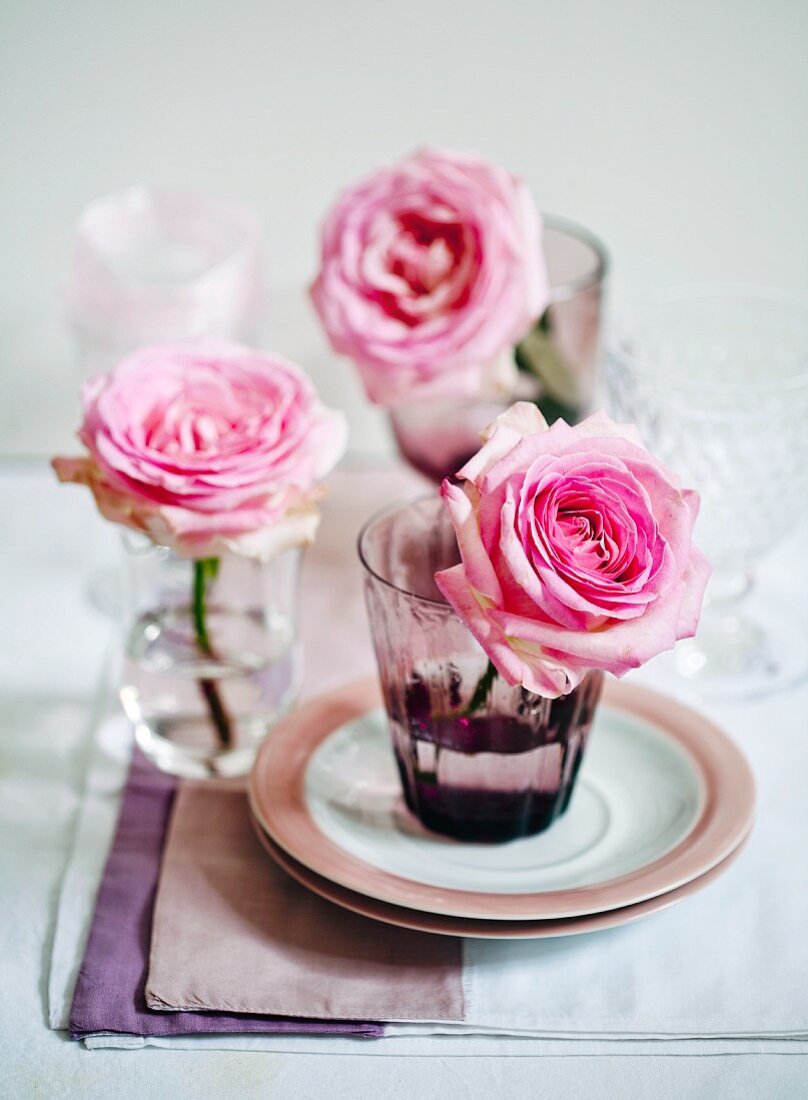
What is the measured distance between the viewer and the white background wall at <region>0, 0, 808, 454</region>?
85cm

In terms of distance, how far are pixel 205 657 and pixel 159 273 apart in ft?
1.19

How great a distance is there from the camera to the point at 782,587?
2.64ft


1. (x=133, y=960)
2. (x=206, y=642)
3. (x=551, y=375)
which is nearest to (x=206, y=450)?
(x=206, y=642)

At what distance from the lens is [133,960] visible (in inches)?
19.9

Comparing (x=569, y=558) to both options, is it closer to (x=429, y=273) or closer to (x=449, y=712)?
(x=449, y=712)

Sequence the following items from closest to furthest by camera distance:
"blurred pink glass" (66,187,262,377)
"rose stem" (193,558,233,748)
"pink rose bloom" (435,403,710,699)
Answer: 1. "pink rose bloom" (435,403,710,699)
2. "rose stem" (193,558,233,748)
3. "blurred pink glass" (66,187,262,377)

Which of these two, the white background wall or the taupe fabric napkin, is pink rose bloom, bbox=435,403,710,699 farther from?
the white background wall

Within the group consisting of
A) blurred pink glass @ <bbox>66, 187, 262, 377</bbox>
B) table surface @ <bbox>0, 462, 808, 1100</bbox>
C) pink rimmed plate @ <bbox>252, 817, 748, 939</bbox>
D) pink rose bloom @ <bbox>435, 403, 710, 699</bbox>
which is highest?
pink rose bloom @ <bbox>435, 403, 710, 699</bbox>

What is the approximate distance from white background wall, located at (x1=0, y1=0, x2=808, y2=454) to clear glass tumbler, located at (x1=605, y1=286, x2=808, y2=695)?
0.15m

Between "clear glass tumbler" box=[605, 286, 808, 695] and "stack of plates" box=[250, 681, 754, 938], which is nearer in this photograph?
"stack of plates" box=[250, 681, 754, 938]

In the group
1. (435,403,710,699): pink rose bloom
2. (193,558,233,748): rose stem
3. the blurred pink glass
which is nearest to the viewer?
(435,403,710,699): pink rose bloom

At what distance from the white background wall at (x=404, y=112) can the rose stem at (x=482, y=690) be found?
51 centimetres

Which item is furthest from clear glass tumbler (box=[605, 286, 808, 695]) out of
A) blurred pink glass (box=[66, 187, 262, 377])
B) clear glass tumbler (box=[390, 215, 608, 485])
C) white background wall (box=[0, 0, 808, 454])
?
blurred pink glass (box=[66, 187, 262, 377])

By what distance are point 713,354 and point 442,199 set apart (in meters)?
0.23
